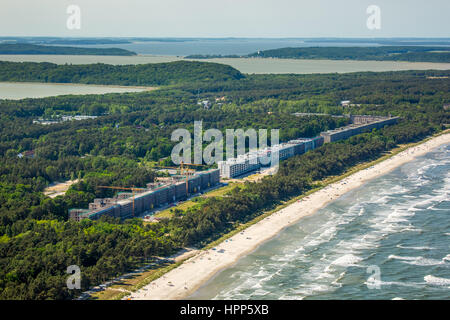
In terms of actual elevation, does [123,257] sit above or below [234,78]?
below

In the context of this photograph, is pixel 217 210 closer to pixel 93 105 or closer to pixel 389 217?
pixel 389 217

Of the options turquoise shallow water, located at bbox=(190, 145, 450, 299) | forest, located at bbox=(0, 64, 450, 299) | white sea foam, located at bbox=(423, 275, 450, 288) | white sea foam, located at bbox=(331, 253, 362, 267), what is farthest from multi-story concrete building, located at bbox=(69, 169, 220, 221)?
white sea foam, located at bbox=(423, 275, 450, 288)

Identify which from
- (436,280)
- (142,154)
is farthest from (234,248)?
(142,154)

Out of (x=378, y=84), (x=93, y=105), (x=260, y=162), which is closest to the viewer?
(x=260, y=162)

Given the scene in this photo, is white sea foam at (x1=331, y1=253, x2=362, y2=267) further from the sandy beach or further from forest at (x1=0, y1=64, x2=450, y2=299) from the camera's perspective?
forest at (x1=0, y1=64, x2=450, y2=299)

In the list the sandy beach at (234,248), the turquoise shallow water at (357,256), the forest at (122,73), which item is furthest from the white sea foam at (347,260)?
the forest at (122,73)

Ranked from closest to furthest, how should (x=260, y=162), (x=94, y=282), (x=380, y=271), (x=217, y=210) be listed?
(x=94, y=282) < (x=380, y=271) < (x=217, y=210) < (x=260, y=162)

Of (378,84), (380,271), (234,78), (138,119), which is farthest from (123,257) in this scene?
(234,78)
